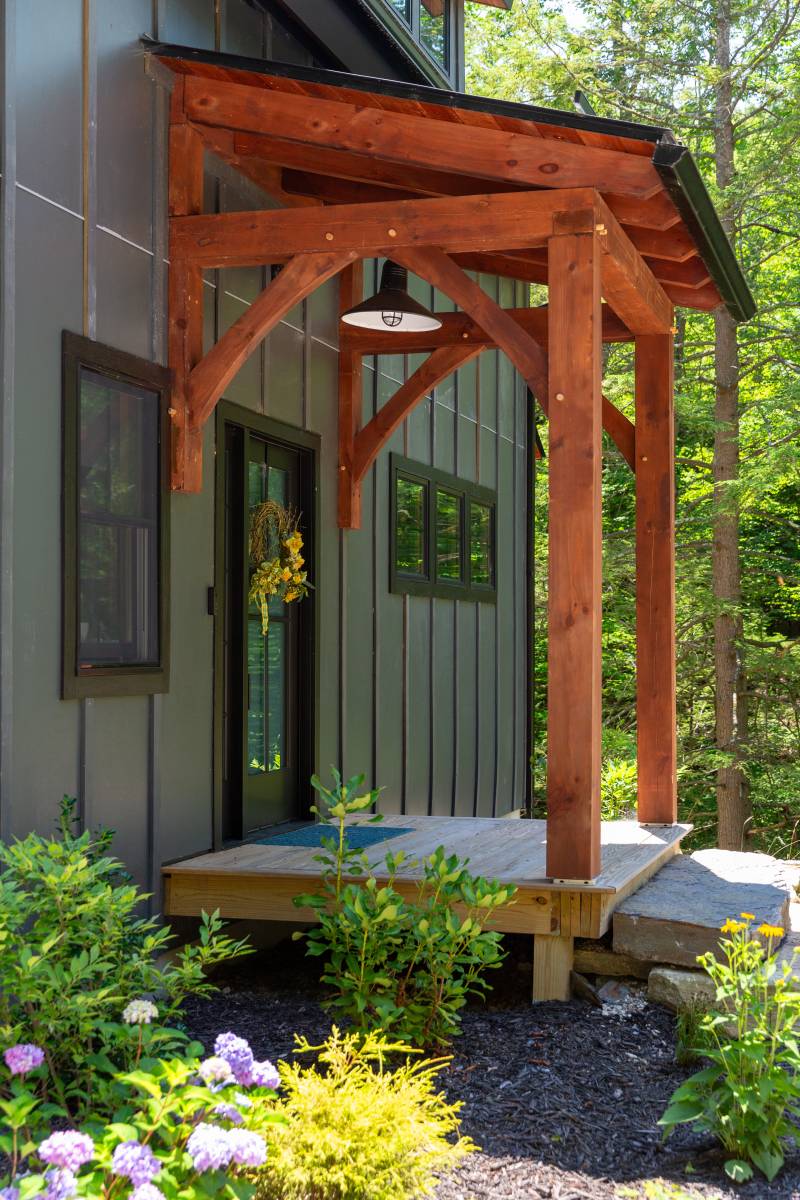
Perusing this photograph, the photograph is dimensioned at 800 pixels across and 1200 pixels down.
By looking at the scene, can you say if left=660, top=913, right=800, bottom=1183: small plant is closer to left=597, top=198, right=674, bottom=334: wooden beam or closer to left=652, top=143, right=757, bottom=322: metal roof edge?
left=652, top=143, right=757, bottom=322: metal roof edge

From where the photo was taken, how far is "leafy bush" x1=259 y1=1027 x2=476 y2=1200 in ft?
10.1

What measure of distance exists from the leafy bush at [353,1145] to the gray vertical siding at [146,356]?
1.73 metres

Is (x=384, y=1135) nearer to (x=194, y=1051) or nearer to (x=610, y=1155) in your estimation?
(x=194, y=1051)

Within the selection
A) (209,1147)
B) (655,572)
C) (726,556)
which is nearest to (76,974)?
(209,1147)

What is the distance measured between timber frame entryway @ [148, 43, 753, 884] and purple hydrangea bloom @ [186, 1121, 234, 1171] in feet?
8.98

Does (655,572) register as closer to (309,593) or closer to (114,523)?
(309,593)

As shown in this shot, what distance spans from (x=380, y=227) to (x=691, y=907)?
3155mm

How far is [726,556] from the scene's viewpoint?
1522 centimetres

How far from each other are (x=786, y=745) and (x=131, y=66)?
486 inches

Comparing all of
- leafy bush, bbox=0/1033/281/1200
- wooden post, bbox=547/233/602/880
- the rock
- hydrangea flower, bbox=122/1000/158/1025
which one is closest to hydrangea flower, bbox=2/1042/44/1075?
leafy bush, bbox=0/1033/281/1200

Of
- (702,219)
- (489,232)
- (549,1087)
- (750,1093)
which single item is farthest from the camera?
(702,219)

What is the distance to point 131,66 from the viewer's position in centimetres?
539

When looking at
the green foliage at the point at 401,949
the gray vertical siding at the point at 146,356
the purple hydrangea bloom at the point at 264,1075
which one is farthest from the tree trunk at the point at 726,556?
the purple hydrangea bloom at the point at 264,1075

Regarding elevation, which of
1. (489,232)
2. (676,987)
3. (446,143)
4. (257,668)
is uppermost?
(446,143)
